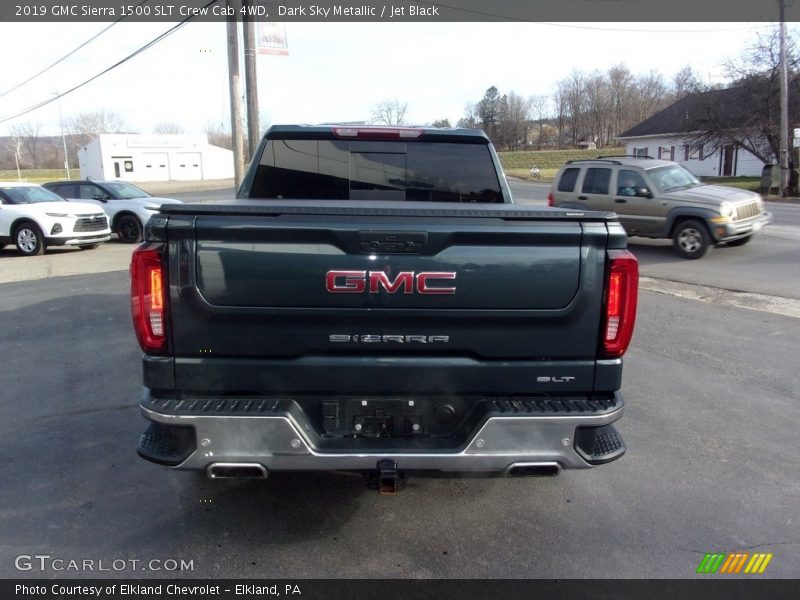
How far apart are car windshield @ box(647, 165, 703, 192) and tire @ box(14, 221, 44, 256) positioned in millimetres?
13809

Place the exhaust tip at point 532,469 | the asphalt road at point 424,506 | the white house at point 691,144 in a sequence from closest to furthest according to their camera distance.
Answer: the exhaust tip at point 532,469, the asphalt road at point 424,506, the white house at point 691,144

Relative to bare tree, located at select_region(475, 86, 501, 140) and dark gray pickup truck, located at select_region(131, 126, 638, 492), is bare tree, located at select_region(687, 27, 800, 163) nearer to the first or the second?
dark gray pickup truck, located at select_region(131, 126, 638, 492)

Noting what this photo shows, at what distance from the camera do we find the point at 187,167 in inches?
3231

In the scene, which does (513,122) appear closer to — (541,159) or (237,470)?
(541,159)

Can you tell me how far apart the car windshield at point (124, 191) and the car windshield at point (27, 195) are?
178 centimetres

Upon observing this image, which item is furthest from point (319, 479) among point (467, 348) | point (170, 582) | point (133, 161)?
point (133, 161)

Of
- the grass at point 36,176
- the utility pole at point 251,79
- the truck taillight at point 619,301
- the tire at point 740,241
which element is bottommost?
the tire at point 740,241

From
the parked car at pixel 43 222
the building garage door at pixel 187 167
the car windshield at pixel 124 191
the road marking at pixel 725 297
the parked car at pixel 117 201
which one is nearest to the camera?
the road marking at pixel 725 297

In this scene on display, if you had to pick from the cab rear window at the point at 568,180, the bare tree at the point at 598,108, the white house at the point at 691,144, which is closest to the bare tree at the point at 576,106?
the bare tree at the point at 598,108

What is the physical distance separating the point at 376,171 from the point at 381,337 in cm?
202

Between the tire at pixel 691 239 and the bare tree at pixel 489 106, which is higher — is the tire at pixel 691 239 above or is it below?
below

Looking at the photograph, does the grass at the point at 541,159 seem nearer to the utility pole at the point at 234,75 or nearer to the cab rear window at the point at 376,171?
the utility pole at the point at 234,75

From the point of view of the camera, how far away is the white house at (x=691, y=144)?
3781cm

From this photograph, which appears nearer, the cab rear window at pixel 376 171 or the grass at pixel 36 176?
the cab rear window at pixel 376 171
